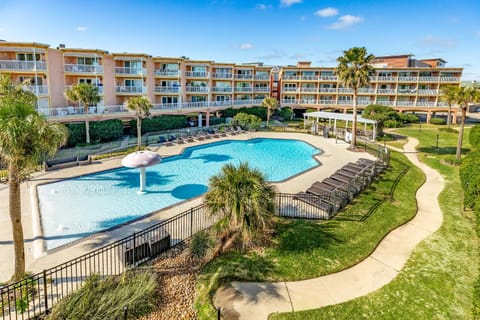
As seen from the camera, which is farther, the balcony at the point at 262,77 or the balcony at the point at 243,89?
the balcony at the point at 262,77

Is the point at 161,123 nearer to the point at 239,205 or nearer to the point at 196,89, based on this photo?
the point at 196,89

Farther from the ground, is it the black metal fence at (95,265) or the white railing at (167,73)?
the white railing at (167,73)

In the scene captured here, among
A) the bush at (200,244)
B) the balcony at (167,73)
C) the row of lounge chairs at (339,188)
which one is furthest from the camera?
the balcony at (167,73)

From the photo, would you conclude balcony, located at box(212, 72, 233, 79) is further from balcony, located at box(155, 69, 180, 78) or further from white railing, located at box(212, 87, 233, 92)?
balcony, located at box(155, 69, 180, 78)

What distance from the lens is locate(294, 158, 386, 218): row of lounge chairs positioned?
15.1 meters

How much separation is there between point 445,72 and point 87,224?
2257 inches

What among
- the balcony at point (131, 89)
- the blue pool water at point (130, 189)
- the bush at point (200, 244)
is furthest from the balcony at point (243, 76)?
the bush at point (200, 244)

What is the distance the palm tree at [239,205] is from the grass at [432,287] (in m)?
3.46

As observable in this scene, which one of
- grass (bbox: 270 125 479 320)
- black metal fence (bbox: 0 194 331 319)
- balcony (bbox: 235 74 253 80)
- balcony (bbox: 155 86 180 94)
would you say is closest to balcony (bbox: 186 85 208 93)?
balcony (bbox: 155 86 180 94)

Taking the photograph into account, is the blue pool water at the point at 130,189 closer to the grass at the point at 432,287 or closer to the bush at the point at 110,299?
the bush at the point at 110,299

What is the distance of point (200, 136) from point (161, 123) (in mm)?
6160

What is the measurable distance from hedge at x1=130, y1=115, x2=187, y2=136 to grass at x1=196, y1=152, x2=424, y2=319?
1055 inches

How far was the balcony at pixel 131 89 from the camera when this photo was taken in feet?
120

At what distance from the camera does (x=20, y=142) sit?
27.0 ft
